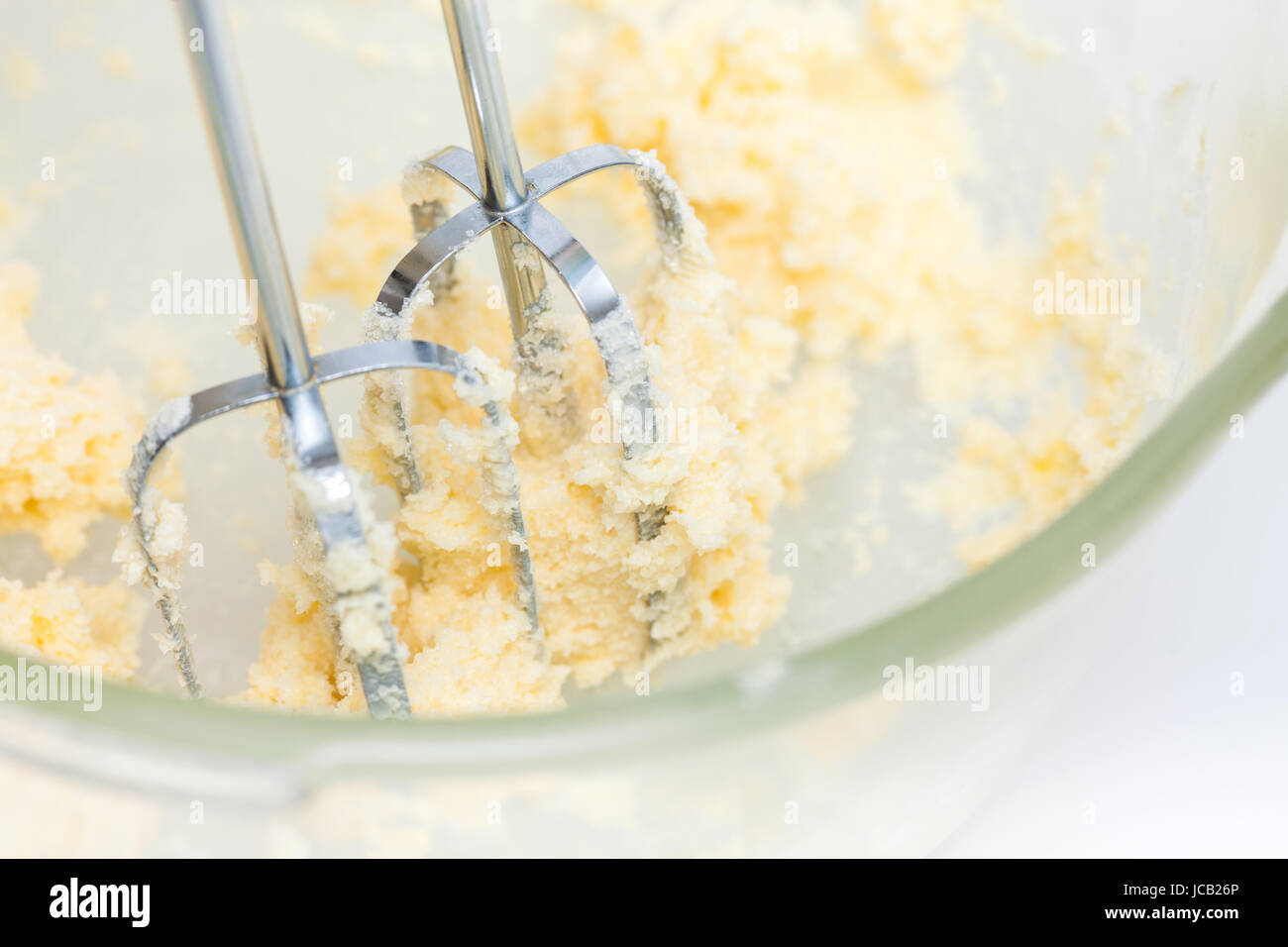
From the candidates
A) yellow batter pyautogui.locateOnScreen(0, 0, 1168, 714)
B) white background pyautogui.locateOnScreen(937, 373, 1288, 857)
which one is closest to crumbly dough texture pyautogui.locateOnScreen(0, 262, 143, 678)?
yellow batter pyautogui.locateOnScreen(0, 0, 1168, 714)

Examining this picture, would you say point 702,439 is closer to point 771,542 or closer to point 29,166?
point 771,542

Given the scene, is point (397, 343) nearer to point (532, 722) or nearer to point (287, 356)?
point (287, 356)

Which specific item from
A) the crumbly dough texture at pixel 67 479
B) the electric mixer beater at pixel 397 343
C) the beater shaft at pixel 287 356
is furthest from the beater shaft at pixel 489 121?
the crumbly dough texture at pixel 67 479

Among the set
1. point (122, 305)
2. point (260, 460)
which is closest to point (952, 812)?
point (260, 460)

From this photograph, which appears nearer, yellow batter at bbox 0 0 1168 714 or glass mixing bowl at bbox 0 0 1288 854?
glass mixing bowl at bbox 0 0 1288 854

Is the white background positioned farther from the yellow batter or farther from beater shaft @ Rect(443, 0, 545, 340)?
beater shaft @ Rect(443, 0, 545, 340)

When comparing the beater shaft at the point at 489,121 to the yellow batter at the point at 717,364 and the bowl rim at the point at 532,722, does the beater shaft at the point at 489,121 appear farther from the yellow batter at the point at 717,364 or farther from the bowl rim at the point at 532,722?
the bowl rim at the point at 532,722
